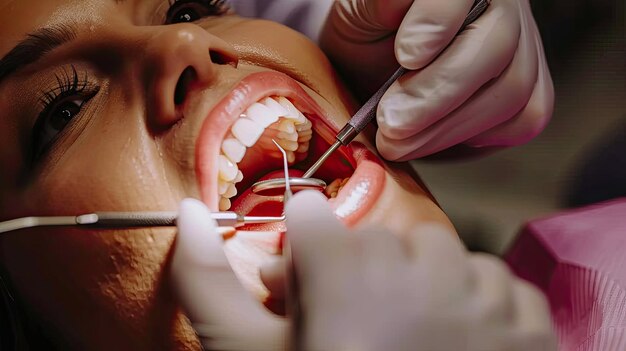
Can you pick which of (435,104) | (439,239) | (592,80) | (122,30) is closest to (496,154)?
(592,80)

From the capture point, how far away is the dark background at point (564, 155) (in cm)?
112

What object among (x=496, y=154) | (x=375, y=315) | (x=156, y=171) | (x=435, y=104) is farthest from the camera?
(x=496, y=154)

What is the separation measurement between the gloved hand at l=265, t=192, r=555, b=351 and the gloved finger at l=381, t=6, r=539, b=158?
26 centimetres

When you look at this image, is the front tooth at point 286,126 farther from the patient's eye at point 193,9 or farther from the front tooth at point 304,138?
the patient's eye at point 193,9

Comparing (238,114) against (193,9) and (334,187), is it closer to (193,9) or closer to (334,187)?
(334,187)

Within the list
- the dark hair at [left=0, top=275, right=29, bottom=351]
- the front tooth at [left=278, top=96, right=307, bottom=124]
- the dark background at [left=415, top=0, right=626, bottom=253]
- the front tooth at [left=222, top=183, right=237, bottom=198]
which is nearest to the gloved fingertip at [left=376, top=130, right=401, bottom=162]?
the front tooth at [left=278, top=96, right=307, bottom=124]

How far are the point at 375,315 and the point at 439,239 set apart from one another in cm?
10

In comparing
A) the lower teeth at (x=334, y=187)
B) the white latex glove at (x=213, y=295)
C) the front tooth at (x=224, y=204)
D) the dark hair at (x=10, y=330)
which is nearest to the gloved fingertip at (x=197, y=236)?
the white latex glove at (x=213, y=295)

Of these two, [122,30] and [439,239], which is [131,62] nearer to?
[122,30]

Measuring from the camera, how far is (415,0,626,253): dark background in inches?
44.2

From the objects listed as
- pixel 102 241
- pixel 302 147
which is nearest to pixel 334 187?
pixel 302 147

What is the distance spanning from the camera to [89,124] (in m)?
0.75

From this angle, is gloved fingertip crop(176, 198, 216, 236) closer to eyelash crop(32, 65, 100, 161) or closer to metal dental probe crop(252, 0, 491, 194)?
metal dental probe crop(252, 0, 491, 194)

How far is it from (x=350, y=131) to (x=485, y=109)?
0.21 metres
